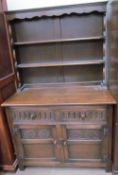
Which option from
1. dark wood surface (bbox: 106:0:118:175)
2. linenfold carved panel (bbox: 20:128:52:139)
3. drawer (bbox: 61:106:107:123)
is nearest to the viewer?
dark wood surface (bbox: 106:0:118:175)

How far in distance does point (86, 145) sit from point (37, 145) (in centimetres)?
55

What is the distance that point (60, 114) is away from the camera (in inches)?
69.5

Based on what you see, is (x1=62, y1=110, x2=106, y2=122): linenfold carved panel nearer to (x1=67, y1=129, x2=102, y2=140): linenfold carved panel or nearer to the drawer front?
the drawer front

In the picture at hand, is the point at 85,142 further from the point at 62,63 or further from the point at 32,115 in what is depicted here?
the point at 62,63

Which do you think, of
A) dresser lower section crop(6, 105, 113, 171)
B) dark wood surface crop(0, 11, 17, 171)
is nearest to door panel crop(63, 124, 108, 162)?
dresser lower section crop(6, 105, 113, 171)

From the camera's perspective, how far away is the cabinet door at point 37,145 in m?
1.86

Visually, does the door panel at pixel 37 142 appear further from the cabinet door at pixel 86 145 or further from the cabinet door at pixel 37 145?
the cabinet door at pixel 86 145

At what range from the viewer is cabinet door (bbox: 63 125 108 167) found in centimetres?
179

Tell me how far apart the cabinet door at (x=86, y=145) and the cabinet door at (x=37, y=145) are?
0.12m

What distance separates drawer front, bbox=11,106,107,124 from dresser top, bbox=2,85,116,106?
0.06 metres

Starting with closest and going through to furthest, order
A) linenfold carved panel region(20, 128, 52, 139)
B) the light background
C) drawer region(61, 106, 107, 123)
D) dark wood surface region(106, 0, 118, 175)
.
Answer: dark wood surface region(106, 0, 118, 175), drawer region(61, 106, 107, 123), linenfold carved panel region(20, 128, 52, 139), the light background

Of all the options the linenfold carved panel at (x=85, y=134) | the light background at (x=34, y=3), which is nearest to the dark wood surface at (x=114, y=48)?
the linenfold carved panel at (x=85, y=134)

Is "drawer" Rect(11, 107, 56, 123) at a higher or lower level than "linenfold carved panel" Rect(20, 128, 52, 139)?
higher

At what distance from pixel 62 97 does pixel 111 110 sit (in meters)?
0.52
